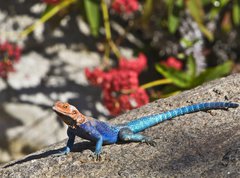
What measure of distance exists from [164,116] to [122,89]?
1541 millimetres

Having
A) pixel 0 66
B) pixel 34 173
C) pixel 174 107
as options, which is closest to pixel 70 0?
pixel 0 66

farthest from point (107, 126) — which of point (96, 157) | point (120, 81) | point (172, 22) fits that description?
point (172, 22)

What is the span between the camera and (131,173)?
134 inches

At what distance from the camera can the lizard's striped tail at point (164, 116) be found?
3.89 m

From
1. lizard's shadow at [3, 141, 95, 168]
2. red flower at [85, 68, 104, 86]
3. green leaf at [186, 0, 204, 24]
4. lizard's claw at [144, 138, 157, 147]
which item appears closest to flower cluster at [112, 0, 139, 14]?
green leaf at [186, 0, 204, 24]

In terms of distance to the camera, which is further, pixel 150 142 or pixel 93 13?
pixel 93 13

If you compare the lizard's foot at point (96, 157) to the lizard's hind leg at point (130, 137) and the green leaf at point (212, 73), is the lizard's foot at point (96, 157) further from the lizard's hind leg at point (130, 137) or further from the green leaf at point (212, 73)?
the green leaf at point (212, 73)

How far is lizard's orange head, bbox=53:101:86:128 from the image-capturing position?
3.63 m

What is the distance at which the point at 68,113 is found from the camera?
12.1ft

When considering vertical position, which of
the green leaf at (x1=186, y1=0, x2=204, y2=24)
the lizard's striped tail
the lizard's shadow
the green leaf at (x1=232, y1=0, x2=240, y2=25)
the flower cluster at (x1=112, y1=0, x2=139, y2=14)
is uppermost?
the flower cluster at (x1=112, y1=0, x2=139, y2=14)

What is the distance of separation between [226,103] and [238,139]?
0.39 m

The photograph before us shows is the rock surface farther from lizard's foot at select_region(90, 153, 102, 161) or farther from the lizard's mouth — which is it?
the lizard's mouth

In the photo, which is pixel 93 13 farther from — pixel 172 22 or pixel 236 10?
pixel 236 10

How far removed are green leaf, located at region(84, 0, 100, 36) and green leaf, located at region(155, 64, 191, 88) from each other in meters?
1.00
